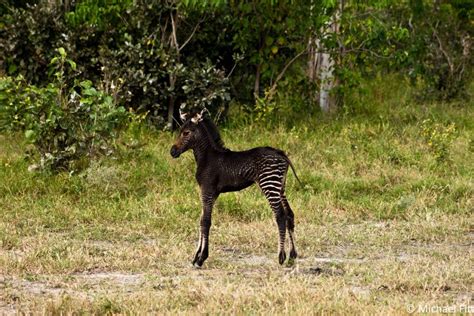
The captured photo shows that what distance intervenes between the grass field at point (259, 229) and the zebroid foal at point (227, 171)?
35 centimetres

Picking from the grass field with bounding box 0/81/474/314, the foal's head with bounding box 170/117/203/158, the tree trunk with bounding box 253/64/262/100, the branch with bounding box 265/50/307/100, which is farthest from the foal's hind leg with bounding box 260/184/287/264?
the tree trunk with bounding box 253/64/262/100

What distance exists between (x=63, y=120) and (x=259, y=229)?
350cm

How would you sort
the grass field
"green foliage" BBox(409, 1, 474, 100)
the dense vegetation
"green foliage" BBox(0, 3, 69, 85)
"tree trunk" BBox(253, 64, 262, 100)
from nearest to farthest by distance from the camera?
the grass field < the dense vegetation < "green foliage" BBox(0, 3, 69, 85) < "tree trunk" BBox(253, 64, 262, 100) < "green foliage" BBox(409, 1, 474, 100)

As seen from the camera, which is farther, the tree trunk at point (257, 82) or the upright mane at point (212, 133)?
the tree trunk at point (257, 82)

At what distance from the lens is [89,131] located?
1237cm

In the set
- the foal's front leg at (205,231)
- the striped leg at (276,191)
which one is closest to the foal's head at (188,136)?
the foal's front leg at (205,231)

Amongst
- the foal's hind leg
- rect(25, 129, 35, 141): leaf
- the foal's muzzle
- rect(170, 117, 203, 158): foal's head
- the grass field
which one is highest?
rect(170, 117, 203, 158): foal's head

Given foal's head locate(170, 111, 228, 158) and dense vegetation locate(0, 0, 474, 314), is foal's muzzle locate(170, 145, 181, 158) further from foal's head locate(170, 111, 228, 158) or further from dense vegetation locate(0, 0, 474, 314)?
dense vegetation locate(0, 0, 474, 314)

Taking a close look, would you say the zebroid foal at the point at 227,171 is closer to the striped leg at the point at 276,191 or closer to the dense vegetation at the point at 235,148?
the striped leg at the point at 276,191

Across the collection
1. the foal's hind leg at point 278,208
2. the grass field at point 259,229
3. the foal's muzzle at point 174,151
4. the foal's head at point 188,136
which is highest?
the foal's head at point 188,136

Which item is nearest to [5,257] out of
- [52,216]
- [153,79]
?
[52,216]

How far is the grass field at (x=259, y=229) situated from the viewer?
7.36 metres

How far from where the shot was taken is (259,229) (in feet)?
33.4

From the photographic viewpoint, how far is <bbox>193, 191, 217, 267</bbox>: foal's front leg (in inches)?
341
